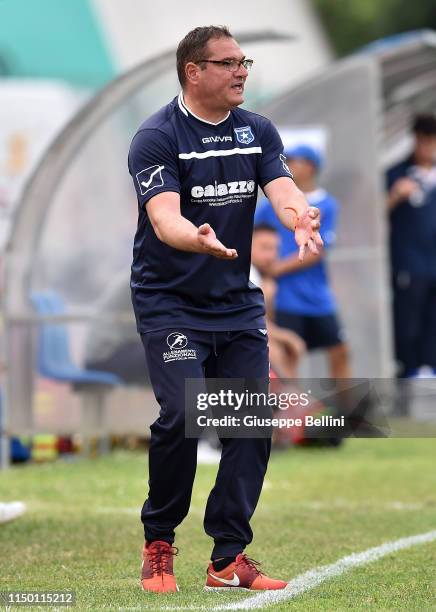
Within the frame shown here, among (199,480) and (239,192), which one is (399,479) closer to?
(199,480)

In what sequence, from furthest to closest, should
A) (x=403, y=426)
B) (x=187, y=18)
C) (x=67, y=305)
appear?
1. (x=187, y=18)
2. (x=67, y=305)
3. (x=403, y=426)

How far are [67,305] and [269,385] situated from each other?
727cm

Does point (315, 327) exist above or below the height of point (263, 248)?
below

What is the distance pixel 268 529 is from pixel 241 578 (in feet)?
7.94

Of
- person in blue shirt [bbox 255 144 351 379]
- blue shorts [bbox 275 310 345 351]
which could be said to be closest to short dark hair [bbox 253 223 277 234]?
person in blue shirt [bbox 255 144 351 379]

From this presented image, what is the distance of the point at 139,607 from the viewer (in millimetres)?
6094

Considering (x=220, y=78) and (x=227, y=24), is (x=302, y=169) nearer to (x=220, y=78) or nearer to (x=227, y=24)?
(x=220, y=78)

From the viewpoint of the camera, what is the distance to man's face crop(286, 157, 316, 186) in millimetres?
14000

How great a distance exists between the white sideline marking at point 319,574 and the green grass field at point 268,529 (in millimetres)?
60

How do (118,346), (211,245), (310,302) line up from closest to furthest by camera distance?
(211,245)
(118,346)
(310,302)

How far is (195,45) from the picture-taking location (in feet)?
21.7

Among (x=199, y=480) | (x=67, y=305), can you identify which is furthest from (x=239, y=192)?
(x=67, y=305)

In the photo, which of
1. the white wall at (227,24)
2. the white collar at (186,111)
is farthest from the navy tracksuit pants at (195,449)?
the white wall at (227,24)
